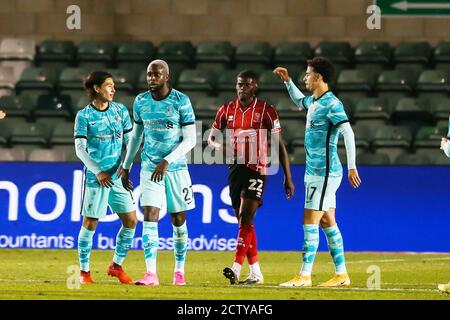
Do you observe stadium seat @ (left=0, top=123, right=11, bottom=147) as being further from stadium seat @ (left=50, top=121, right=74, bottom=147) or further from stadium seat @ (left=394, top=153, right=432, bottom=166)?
stadium seat @ (left=394, top=153, right=432, bottom=166)

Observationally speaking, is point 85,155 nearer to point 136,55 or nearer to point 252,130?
point 252,130

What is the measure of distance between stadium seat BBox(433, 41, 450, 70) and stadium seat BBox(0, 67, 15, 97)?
6.90 meters

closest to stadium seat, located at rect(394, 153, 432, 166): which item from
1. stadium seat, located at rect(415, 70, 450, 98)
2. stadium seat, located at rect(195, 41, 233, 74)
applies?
stadium seat, located at rect(415, 70, 450, 98)

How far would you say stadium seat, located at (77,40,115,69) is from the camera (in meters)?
22.3

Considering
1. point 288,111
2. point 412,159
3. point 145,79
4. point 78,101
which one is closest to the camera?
point 412,159

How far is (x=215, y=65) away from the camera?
22.3 metres

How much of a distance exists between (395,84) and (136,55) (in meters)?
4.25

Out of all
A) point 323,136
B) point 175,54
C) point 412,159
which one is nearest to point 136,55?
point 175,54

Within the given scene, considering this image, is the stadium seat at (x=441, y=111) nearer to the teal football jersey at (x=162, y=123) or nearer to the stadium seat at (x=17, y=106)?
the stadium seat at (x=17, y=106)

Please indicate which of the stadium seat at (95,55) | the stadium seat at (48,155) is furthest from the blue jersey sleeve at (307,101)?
the stadium seat at (95,55)

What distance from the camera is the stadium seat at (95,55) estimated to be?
879 inches

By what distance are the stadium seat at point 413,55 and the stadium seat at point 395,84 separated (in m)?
0.50

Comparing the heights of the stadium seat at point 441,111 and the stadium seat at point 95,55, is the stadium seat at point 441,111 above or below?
below

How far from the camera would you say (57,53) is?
2245cm
